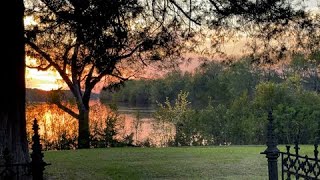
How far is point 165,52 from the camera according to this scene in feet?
28.5

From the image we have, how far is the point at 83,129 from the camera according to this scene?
17938 millimetres

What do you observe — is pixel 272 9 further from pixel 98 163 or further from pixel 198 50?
pixel 98 163

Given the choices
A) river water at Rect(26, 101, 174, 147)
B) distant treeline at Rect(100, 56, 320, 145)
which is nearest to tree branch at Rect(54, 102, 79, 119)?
river water at Rect(26, 101, 174, 147)

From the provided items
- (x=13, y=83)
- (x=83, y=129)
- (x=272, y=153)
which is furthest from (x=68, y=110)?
(x=272, y=153)

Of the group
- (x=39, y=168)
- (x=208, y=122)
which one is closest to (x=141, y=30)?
(x=39, y=168)

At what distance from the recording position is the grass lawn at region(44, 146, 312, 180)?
9.95 metres

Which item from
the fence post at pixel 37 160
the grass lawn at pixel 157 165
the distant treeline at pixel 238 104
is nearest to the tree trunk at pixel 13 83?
the fence post at pixel 37 160

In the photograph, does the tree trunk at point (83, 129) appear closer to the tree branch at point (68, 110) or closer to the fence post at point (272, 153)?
the tree branch at point (68, 110)

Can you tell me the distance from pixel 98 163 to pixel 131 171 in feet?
5.67

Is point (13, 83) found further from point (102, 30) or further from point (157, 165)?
point (157, 165)

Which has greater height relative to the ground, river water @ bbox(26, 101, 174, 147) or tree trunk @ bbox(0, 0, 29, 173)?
tree trunk @ bbox(0, 0, 29, 173)

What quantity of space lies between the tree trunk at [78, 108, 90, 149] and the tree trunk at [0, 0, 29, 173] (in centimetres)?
1140

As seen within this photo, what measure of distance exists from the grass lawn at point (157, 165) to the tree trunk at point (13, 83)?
12.4 ft

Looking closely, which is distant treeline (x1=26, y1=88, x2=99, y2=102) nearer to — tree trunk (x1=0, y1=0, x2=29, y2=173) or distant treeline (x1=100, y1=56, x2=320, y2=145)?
distant treeline (x1=100, y1=56, x2=320, y2=145)
